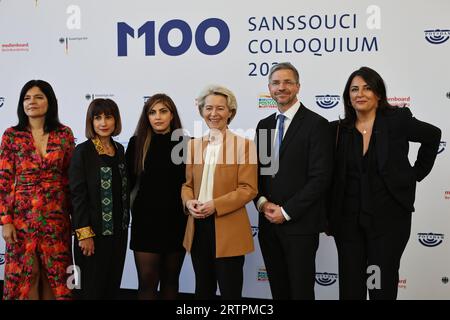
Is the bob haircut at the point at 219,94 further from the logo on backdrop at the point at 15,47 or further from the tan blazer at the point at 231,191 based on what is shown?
the logo on backdrop at the point at 15,47

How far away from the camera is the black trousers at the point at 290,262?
249 centimetres

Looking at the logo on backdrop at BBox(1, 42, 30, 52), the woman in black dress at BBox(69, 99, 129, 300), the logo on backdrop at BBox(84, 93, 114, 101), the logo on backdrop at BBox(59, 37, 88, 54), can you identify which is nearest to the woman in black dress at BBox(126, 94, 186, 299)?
the woman in black dress at BBox(69, 99, 129, 300)

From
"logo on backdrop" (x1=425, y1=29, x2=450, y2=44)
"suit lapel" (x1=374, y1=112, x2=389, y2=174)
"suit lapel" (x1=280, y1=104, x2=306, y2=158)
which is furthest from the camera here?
"logo on backdrop" (x1=425, y1=29, x2=450, y2=44)

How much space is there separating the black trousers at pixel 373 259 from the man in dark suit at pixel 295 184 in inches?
6.9

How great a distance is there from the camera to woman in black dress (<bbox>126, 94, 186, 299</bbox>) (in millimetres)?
2658

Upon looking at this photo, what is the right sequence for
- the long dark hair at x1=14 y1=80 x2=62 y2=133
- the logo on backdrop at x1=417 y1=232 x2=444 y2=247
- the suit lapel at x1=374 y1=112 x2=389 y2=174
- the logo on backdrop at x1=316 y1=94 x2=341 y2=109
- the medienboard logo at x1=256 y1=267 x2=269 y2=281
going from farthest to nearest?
the medienboard logo at x1=256 y1=267 x2=269 y2=281, the logo on backdrop at x1=316 y1=94 x2=341 y2=109, the logo on backdrop at x1=417 y1=232 x2=444 y2=247, the long dark hair at x1=14 y1=80 x2=62 y2=133, the suit lapel at x1=374 y1=112 x2=389 y2=174

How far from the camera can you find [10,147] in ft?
8.86

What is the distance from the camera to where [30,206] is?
105 inches

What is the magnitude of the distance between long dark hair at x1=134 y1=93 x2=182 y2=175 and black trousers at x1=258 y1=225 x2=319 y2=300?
2.67 feet

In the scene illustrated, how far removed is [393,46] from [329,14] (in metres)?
0.54

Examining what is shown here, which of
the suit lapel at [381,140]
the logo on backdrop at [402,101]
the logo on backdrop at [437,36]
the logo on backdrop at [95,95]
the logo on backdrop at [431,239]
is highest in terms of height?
the logo on backdrop at [437,36]

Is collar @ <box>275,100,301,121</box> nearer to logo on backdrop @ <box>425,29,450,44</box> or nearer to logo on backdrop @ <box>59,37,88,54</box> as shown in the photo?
logo on backdrop @ <box>425,29,450,44</box>

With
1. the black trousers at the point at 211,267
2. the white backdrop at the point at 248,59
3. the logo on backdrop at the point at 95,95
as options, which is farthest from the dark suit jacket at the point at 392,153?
the logo on backdrop at the point at 95,95
